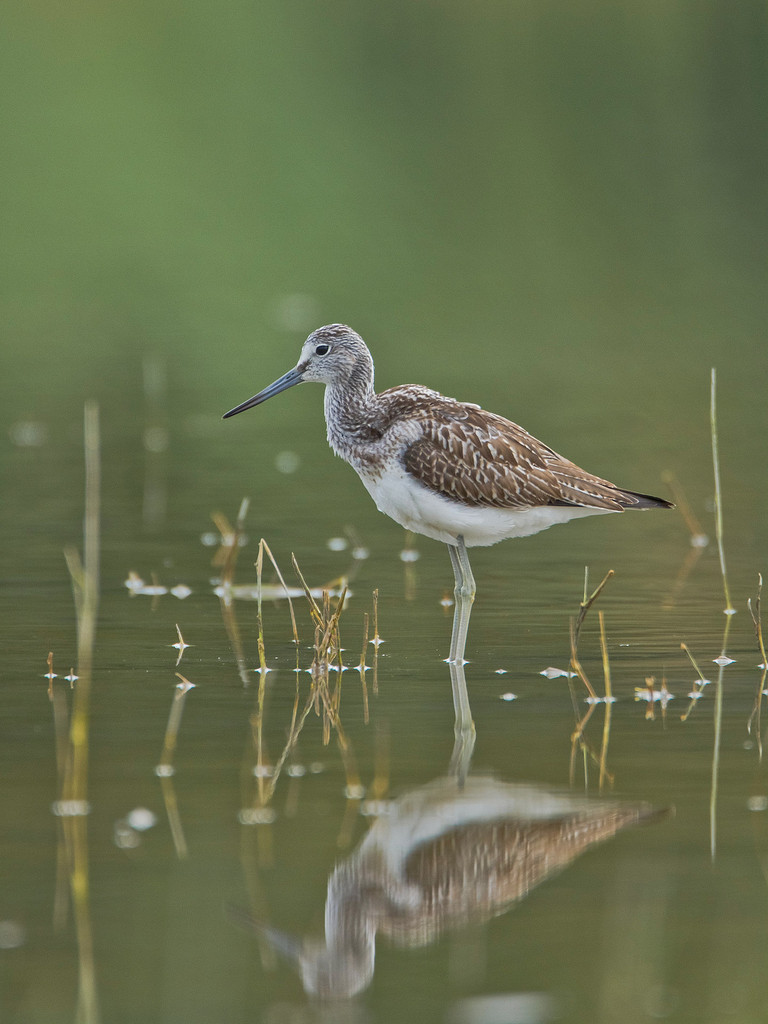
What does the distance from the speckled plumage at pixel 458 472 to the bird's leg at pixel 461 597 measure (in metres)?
0.12

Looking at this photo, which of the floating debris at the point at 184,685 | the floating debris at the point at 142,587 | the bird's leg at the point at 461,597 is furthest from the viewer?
the floating debris at the point at 142,587

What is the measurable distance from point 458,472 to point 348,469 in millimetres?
6569

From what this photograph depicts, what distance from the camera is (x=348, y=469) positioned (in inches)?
637

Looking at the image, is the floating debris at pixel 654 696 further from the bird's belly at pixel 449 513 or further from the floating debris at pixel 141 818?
the floating debris at pixel 141 818

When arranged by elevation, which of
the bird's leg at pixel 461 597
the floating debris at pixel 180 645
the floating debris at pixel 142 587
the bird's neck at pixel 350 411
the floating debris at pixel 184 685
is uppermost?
the bird's neck at pixel 350 411

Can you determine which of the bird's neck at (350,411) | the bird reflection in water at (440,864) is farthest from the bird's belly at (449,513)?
the bird reflection in water at (440,864)

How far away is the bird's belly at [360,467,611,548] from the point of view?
9680 millimetres

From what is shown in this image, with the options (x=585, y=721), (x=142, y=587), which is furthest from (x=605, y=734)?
(x=142, y=587)

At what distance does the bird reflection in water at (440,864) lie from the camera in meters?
5.50

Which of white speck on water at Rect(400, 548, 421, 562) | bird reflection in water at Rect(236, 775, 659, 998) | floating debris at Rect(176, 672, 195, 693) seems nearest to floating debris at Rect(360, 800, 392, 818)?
bird reflection in water at Rect(236, 775, 659, 998)

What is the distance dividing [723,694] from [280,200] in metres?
28.8

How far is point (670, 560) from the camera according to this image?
39.7ft

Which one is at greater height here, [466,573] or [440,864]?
[466,573]

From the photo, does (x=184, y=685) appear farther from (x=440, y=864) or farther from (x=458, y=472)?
(x=440, y=864)
